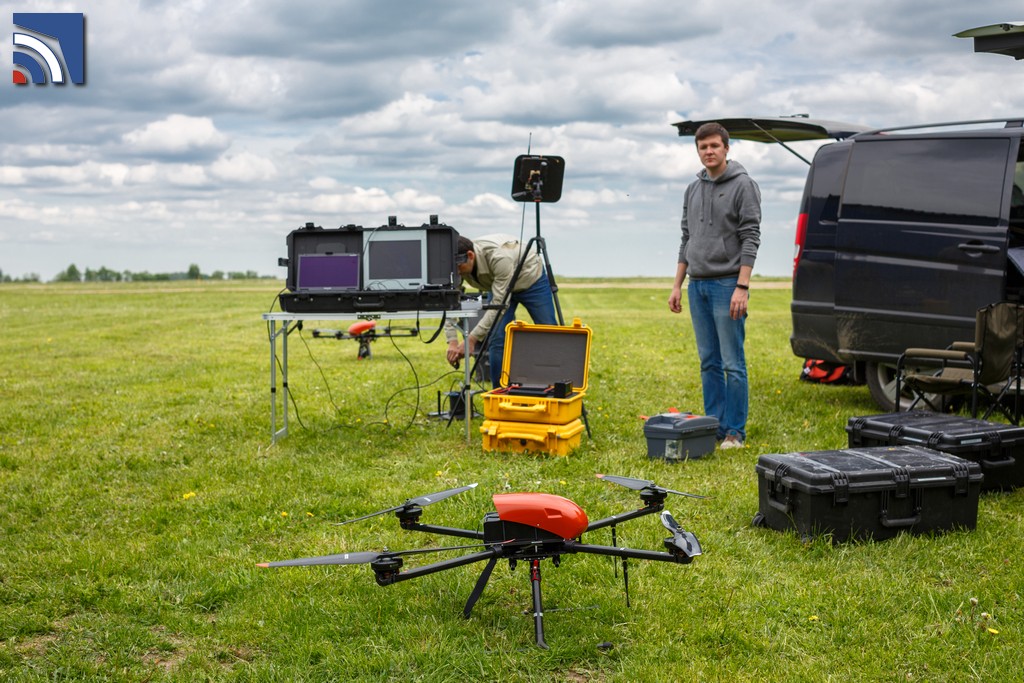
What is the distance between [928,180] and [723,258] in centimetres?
188

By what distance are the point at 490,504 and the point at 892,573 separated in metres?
1.88

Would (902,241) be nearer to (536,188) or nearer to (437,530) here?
(536,188)

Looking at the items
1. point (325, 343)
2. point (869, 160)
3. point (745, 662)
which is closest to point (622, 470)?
point (745, 662)

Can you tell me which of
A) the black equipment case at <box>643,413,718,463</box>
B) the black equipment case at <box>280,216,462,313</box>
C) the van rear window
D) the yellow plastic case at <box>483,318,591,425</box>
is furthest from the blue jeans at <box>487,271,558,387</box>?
the van rear window

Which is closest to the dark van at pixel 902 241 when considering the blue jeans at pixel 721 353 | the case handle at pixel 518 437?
the blue jeans at pixel 721 353

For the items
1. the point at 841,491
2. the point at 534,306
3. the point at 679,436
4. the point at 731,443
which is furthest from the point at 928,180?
the point at 841,491

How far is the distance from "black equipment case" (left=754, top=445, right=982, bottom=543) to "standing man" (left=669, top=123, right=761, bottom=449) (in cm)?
170

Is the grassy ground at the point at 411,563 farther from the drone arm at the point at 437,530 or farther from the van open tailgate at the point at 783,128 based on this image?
the van open tailgate at the point at 783,128

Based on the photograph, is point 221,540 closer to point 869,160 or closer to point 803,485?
point 803,485

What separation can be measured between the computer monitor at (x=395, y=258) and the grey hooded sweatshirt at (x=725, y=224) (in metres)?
1.77

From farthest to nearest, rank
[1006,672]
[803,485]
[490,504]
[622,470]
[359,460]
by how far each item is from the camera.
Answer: [359,460], [622,470], [490,504], [803,485], [1006,672]

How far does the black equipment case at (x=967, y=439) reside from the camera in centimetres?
500

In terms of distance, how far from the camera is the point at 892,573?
3.93 metres

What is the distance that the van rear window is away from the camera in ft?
21.9
